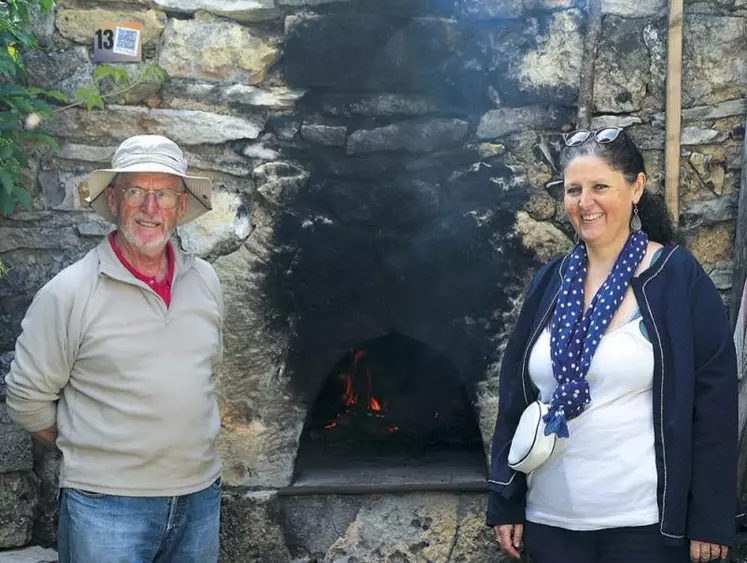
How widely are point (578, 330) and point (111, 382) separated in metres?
1.26

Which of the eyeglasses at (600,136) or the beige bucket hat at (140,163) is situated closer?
the eyeglasses at (600,136)

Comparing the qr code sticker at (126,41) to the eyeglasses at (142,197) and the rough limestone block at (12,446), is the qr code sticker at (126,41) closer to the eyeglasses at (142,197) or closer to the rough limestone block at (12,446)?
the eyeglasses at (142,197)

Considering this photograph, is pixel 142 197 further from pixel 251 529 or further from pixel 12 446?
pixel 251 529

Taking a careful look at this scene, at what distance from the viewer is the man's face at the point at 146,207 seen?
251 centimetres

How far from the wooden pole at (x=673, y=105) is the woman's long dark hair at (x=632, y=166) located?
2.79 ft

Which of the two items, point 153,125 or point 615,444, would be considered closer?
point 615,444

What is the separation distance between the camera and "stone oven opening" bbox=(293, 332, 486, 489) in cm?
391

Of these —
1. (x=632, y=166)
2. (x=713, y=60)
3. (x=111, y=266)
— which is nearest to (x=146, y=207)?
(x=111, y=266)

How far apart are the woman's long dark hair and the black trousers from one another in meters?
0.80

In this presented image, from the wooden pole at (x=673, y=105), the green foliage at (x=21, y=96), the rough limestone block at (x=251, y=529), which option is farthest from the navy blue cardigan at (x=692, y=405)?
the green foliage at (x=21, y=96)

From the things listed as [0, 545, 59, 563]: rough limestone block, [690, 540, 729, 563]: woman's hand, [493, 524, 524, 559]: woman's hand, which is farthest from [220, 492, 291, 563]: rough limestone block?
[690, 540, 729, 563]: woman's hand

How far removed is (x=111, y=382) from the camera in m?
2.40

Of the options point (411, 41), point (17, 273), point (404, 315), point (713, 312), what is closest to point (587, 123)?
point (411, 41)

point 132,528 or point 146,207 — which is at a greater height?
point 146,207
